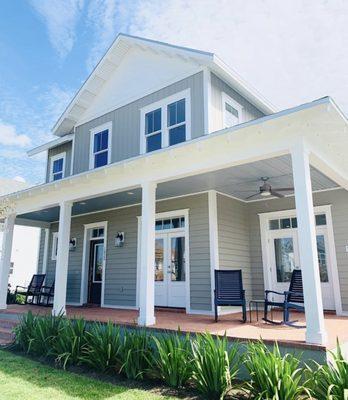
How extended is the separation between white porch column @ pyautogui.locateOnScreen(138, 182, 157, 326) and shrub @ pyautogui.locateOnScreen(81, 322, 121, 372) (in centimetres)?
105

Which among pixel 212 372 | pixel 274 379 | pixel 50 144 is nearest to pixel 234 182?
pixel 212 372

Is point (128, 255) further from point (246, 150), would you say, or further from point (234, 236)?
point (246, 150)

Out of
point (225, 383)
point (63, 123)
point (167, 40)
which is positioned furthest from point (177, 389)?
point (63, 123)

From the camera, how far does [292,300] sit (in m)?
A: 6.23

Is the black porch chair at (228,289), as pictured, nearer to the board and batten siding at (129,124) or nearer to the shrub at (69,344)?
the shrub at (69,344)

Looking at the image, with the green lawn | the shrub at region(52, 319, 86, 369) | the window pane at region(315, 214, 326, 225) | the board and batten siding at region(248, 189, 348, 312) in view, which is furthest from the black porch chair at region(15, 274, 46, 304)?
the window pane at region(315, 214, 326, 225)

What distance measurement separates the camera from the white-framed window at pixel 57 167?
12625 millimetres

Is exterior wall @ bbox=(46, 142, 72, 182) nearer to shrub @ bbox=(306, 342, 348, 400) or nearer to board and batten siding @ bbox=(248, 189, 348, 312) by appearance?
board and batten siding @ bbox=(248, 189, 348, 312)

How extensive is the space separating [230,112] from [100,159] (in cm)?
427

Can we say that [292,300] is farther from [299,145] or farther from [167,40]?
[167,40]

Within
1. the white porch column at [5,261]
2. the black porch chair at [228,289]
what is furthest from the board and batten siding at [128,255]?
the white porch column at [5,261]

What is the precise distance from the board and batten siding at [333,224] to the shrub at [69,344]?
527 centimetres

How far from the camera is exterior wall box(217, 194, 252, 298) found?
8.69 metres

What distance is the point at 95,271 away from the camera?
37.2 feet
